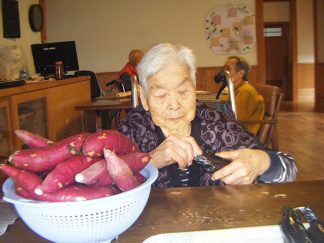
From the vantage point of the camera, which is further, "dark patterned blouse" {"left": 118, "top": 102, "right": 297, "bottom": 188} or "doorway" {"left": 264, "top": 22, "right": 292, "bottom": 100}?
"doorway" {"left": 264, "top": 22, "right": 292, "bottom": 100}

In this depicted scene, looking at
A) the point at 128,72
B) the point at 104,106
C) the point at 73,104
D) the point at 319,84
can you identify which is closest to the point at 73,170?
the point at 104,106

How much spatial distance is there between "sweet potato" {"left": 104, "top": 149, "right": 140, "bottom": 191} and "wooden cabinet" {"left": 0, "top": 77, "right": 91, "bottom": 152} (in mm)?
1967

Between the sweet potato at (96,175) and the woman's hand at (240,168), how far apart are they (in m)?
0.49

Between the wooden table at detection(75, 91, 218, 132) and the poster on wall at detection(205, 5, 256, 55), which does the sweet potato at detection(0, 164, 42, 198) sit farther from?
the poster on wall at detection(205, 5, 256, 55)

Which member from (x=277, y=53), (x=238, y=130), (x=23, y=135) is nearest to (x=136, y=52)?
(x=238, y=130)

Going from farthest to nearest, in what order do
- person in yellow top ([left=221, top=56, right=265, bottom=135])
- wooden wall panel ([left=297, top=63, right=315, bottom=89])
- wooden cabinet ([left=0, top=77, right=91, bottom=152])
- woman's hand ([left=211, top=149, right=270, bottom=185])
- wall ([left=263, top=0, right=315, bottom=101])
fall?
wooden wall panel ([left=297, top=63, right=315, bottom=89]) < wall ([left=263, top=0, right=315, bottom=101]) < person in yellow top ([left=221, top=56, right=265, bottom=135]) < wooden cabinet ([left=0, top=77, right=91, bottom=152]) < woman's hand ([left=211, top=149, right=270, bottom=185])

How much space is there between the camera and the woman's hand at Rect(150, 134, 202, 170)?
1153 mm

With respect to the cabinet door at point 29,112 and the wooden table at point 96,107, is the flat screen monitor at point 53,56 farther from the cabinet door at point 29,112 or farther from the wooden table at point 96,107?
the cabinet door at point 29,112

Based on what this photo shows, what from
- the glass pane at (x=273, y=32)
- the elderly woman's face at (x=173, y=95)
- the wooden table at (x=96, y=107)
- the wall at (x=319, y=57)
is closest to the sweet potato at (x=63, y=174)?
the elderly woman's face at (x=173, y=95)

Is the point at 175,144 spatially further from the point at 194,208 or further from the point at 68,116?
the point at 68,116

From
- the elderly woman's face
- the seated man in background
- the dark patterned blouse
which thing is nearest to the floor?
the seated man in background

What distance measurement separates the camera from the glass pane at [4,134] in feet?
8.12

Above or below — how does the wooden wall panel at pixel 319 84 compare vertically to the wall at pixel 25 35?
below

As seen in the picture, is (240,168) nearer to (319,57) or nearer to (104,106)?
(104,106)
